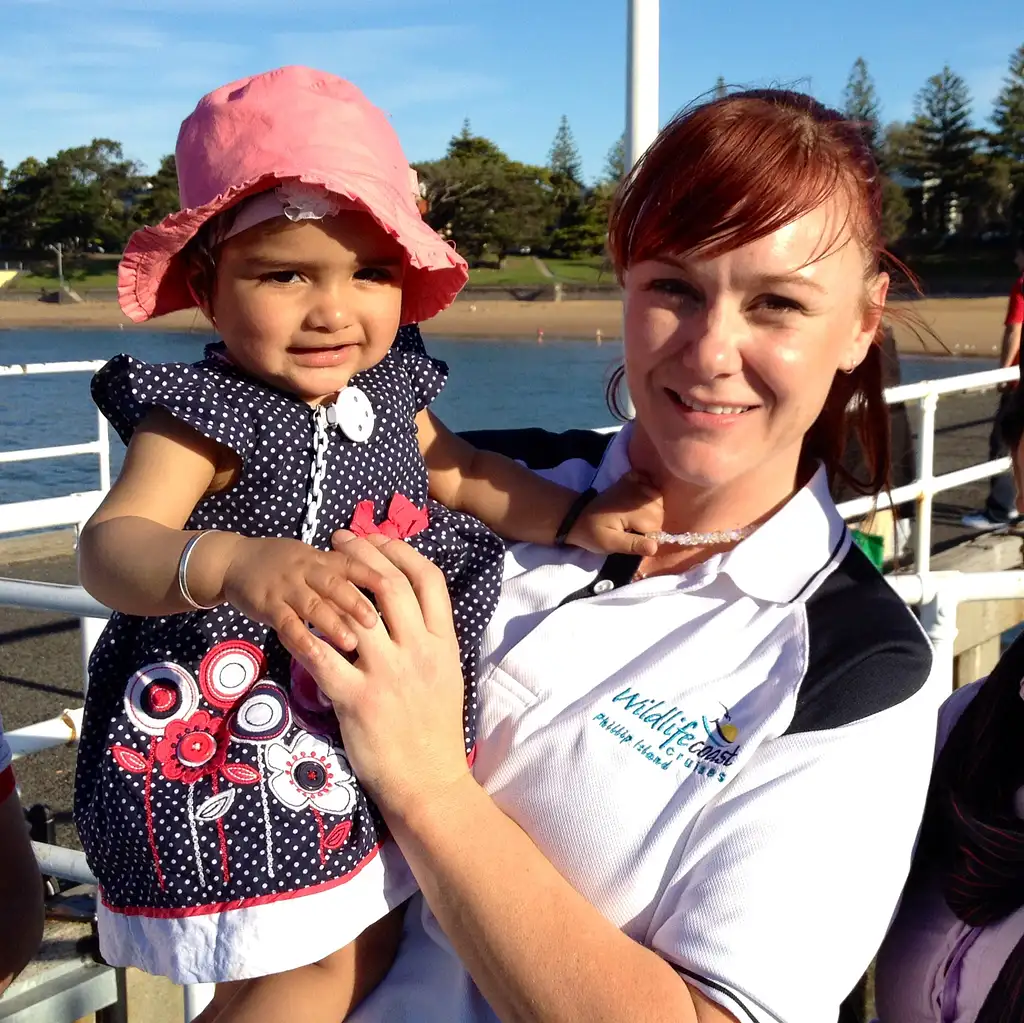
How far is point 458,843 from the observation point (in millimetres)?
1341

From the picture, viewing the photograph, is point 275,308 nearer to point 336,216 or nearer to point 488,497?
point 336,216

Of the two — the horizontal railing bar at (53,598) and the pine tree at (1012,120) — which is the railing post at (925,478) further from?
the pine tree at (1012,120)

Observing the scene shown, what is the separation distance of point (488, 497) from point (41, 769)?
3579 millimetres

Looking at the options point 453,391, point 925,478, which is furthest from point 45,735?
point 453,391

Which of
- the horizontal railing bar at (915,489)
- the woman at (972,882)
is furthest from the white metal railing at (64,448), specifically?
the woman at (972,882)

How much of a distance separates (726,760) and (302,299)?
800 mm

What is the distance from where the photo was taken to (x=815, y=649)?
1.45 meters

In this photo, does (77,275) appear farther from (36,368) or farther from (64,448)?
(36,368)

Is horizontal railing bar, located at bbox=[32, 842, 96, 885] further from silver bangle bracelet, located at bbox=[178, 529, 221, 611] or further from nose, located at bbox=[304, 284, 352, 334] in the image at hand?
nose, located at bbox=[304, 284, 352, 334]

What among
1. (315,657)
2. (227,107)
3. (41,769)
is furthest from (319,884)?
(41,769)

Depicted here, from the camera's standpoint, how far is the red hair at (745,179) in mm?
1511

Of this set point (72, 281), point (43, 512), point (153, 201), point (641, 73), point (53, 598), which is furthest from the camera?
point (72, 281)

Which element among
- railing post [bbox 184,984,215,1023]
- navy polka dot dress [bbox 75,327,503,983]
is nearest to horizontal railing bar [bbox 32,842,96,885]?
railing post [bbox 184,984,215,1023]

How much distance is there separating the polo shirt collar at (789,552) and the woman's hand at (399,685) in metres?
0.42
